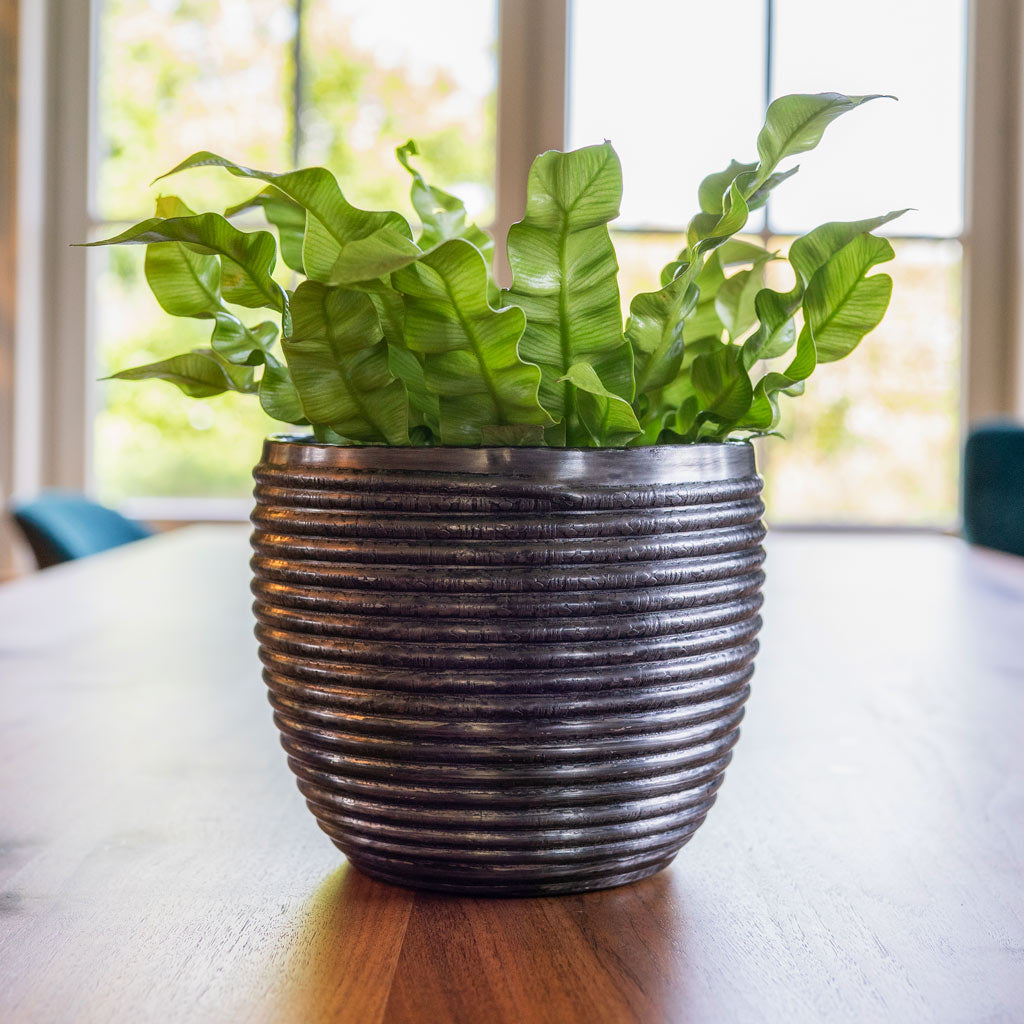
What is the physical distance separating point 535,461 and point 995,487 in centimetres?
195

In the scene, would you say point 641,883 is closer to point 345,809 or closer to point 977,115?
point 345,809

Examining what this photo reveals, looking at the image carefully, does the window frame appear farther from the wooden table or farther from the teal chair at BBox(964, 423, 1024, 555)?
the wooden table

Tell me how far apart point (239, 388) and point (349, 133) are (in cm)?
316

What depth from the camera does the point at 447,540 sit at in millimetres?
390

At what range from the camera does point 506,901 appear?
427 mm

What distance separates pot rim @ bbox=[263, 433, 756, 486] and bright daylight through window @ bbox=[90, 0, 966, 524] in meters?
3.02

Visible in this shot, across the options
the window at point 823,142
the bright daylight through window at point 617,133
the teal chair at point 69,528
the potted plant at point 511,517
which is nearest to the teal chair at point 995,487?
the window at point 823,142

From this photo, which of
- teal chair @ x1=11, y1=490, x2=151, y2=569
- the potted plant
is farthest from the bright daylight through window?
the potted plant

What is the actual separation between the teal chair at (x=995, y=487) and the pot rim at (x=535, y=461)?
182cm

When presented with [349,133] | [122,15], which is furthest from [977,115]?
[122,15]

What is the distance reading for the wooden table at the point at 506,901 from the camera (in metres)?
0.35

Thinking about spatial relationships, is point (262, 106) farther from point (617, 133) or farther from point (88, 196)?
point (617, 133)

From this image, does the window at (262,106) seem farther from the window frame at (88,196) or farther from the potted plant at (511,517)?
the potted plant at (511,517)

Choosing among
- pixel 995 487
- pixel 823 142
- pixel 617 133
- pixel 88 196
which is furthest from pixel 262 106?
pixel 995 487
